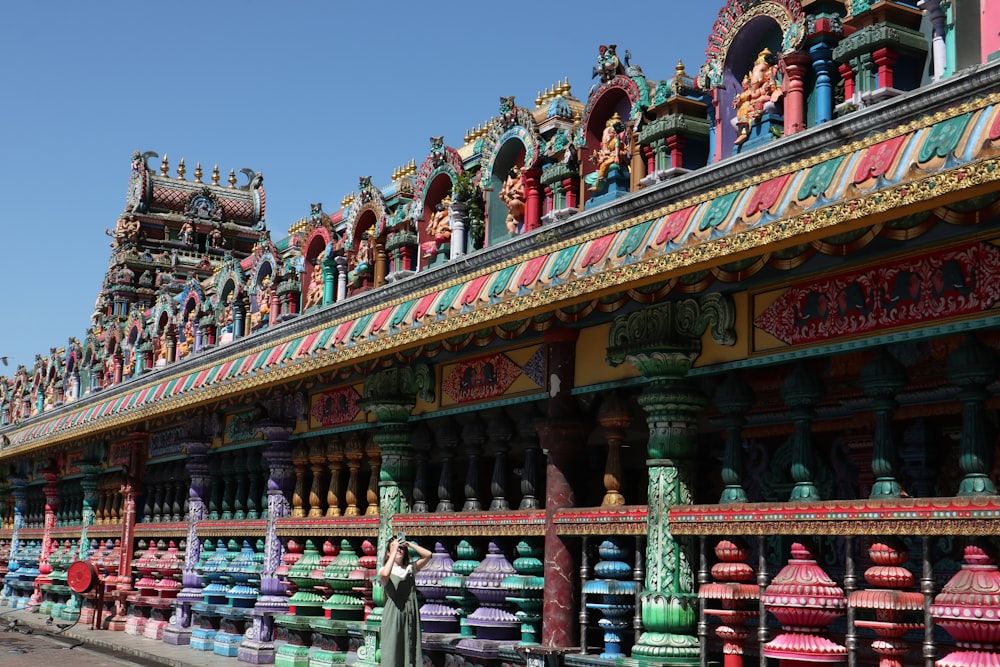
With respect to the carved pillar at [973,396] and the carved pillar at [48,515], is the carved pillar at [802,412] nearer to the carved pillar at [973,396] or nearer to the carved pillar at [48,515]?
the carved pillar at [973,396]

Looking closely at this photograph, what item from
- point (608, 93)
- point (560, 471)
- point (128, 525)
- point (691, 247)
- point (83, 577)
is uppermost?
point (608, 93)

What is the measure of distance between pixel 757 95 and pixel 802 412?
2265 millimetres

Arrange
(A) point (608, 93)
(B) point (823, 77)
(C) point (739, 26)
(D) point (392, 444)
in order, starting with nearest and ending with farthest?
(B) point (823, 77)
(C) point (739, 26)
(A) point (608, 93)
(D) point (392, 444)

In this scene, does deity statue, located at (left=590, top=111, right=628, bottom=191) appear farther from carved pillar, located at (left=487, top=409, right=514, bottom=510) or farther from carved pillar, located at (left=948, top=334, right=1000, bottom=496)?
carved pillar, located at (left=948, top=334, right=1000, bottom=496)

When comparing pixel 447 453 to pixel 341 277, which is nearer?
pixel 447 453

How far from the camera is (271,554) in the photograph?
15688 mm

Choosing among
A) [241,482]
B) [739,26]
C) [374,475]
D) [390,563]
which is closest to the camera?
[739,26]

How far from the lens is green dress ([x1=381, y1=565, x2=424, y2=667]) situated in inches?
411

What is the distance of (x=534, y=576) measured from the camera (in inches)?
429

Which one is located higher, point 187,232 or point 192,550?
point 187,232

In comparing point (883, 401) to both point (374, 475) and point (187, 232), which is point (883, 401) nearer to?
point (374, 475)

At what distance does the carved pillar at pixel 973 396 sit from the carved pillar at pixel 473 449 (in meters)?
5.69

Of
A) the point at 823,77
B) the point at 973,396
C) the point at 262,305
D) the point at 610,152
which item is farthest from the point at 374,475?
the point at 973,396

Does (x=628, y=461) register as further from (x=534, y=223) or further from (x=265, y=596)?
(x=265, y=596)
